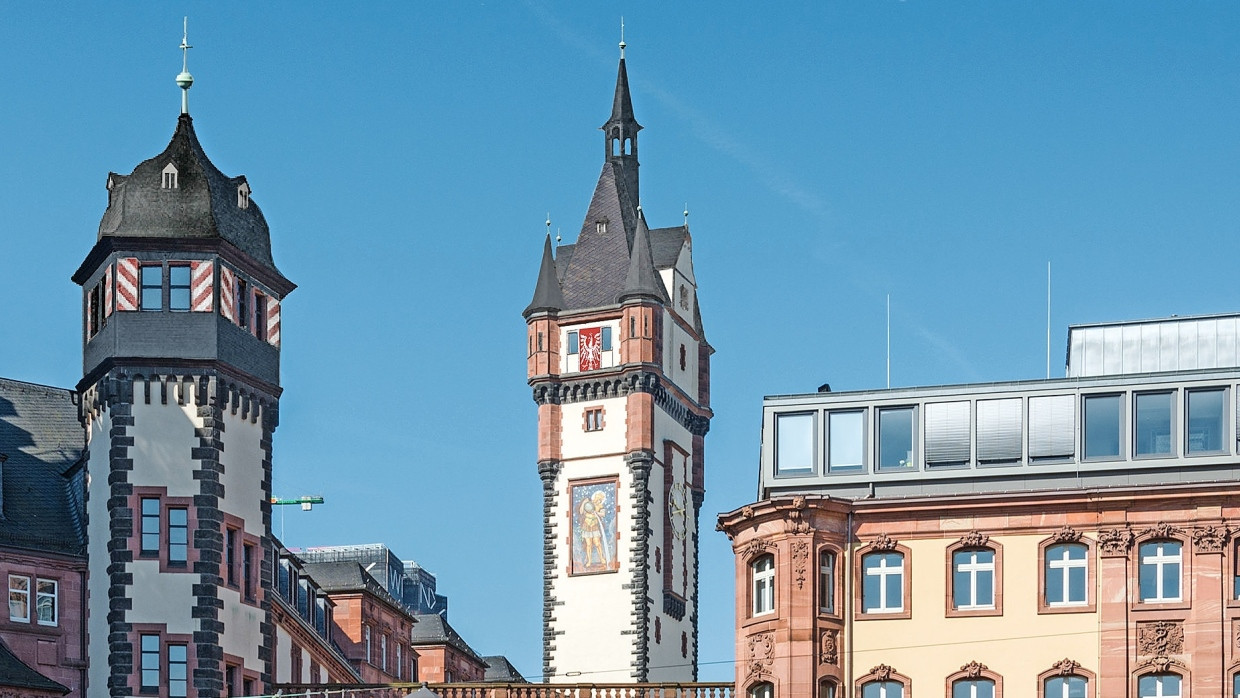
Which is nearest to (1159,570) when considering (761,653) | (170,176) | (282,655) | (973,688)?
(973,688)

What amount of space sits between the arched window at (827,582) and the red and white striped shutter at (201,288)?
2717cm

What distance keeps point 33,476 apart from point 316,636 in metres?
13.1

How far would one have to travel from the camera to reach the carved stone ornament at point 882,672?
268 ft

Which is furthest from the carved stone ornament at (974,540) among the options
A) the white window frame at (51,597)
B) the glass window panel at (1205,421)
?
the white window frame at (51,597)

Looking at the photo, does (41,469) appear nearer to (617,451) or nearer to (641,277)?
(617,451)

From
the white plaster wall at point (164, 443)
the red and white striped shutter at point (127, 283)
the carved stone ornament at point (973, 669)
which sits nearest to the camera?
the carved stone ornament at point (973, 669)

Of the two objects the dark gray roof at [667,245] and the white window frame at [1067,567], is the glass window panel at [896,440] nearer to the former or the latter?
the white window frame at [1067,567]

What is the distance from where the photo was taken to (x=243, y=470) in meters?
102

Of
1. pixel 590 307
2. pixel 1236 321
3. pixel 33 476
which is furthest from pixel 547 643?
pixel 1236 321

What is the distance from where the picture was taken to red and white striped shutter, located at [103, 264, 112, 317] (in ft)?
332

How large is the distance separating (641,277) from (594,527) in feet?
42.9

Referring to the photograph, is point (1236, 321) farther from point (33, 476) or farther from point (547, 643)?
point (547, 643)

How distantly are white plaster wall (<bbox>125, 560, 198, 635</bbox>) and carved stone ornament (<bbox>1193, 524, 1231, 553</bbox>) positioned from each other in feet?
112

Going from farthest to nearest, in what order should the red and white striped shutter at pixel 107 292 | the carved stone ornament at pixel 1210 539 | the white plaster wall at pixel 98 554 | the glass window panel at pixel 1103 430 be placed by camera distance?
the red and white striped shutter at pixel 107 292, the white plaster wall at pixel 98 554, the glass window panel at pixel 1103 430, the carved stone ornament at pixel 1210 539
